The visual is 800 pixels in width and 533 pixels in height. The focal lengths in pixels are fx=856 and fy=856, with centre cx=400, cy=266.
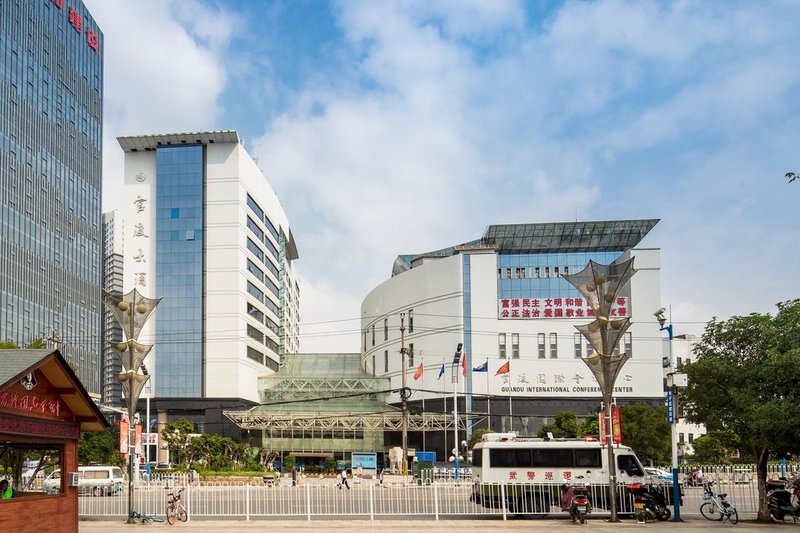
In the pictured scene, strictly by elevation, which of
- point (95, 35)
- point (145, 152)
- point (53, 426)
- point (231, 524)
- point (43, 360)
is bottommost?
point (231, 524)

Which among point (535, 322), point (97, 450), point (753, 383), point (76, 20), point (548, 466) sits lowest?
point (97, 450)

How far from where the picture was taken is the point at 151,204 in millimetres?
93188

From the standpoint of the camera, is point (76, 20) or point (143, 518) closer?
point (143, 518)

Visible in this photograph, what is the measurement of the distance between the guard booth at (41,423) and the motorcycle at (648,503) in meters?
16.6

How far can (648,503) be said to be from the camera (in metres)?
28.0

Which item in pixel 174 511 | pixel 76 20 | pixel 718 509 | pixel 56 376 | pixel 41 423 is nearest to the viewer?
pixel 41 423

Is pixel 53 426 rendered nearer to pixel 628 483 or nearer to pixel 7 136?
pixel 628 483

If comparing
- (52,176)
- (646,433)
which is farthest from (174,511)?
(52,176)

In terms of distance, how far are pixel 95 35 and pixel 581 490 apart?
104315 millimetres

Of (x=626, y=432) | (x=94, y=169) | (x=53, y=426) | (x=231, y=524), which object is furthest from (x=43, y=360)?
(x=94, y=169)

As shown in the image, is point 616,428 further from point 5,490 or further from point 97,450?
point 97,450

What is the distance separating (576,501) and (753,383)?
6.65m

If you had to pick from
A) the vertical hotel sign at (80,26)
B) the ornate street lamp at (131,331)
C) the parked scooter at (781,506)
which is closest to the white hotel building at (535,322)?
the vertical hotel sign at (80,26)

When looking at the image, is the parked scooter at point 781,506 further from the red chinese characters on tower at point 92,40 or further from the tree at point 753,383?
the red chinese characters on tower at point 92,40
